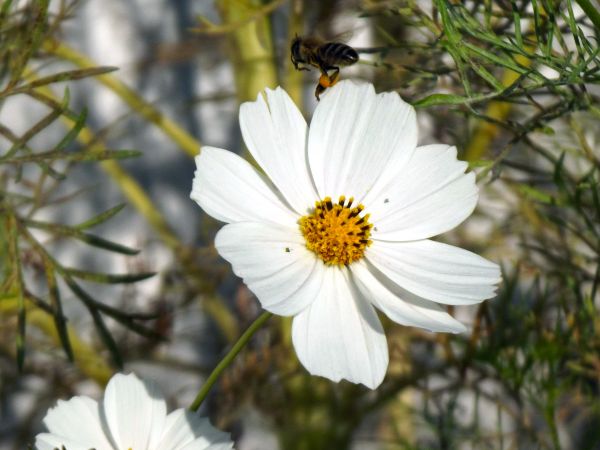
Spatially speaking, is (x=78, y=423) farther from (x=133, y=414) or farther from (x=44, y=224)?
(x=44, y=224)

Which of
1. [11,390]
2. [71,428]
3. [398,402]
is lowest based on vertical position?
[398,402]

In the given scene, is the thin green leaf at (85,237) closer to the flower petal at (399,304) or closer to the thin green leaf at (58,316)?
the thin green leaf at (58,316)

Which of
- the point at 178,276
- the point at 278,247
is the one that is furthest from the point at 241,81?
the point at 278,247

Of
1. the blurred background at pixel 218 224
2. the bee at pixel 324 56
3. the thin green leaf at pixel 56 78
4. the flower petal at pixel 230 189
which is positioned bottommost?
the blurred background at pixel 218 224

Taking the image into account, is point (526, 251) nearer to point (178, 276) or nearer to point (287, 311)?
point (178, 276)

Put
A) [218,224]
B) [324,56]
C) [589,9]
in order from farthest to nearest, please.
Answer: [218,224], [324,56], [589,9]

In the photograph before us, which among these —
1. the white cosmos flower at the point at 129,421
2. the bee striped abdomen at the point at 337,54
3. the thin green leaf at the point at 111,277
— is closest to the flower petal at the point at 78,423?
the white cosmos flower at the point at 129,421

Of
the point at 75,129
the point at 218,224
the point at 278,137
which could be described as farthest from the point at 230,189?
the point at 218,224
